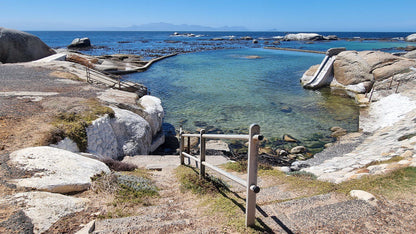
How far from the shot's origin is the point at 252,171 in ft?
11.7

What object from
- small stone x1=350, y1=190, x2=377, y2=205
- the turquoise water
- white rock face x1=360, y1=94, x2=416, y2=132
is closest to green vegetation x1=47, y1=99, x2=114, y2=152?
the turquoise water

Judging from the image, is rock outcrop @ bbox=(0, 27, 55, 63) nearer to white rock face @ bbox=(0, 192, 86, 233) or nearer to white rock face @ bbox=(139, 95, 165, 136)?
white rock face @ bbox=(139, 95, 165, 136)

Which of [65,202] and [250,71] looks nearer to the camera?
[65,202]

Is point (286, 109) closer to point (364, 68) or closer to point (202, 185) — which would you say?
point (364, 68)

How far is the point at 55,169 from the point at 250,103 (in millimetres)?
16456

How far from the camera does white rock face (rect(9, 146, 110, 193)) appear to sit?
15.5 ft

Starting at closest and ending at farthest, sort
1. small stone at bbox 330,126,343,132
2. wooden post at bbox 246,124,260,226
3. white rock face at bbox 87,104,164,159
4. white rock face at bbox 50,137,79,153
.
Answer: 1. wooden post at bbox 246,124,260,226
2. white rock face at bbox 50,137,79,153
3. white rock face at bbox 87,104,164,159
4. small stone at bbox 330,126,343,132

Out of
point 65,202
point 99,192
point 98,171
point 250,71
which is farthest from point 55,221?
point 250,71

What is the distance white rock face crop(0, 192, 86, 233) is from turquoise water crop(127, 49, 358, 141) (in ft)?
35.2

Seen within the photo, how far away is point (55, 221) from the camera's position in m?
3.73

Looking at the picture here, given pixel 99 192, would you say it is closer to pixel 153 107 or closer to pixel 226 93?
pixel 153 107

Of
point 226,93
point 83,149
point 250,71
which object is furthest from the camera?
point 250,71

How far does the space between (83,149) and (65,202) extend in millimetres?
4528

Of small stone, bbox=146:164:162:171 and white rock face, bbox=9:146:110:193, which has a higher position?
white rock face, bbox=9:146:110:193
